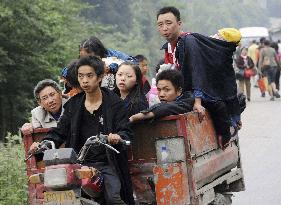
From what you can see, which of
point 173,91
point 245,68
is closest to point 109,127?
point 173,91

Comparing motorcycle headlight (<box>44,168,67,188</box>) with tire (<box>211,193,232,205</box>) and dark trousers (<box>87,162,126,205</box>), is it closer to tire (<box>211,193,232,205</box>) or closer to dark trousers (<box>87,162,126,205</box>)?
dark trousers (<box>87,162,126,205</box>)

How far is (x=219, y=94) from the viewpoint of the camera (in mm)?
7031

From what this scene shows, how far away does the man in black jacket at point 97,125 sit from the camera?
5809mm

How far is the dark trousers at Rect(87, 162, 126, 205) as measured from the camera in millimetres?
5680

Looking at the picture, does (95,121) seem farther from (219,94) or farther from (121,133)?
(219,94)

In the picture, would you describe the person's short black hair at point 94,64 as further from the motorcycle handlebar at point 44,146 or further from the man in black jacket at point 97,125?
the motorcycle handlebar at point 44,146

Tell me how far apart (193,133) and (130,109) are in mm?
560

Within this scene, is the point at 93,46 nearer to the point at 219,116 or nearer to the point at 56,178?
the point at 219,116

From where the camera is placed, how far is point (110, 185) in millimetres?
5730

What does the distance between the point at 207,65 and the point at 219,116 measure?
0.47 m

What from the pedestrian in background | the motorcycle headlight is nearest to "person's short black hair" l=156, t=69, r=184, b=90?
the motorcycle headlight

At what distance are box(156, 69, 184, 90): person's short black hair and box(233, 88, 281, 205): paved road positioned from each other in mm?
2886

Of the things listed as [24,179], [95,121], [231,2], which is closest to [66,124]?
[95,121]

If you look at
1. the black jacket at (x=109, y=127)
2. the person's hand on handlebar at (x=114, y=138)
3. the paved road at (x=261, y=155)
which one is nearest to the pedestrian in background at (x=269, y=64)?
the paved road at (x=261, y=155)
